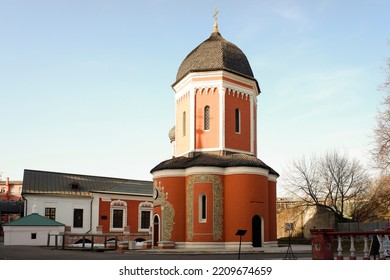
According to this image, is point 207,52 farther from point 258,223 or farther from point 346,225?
point 346,225

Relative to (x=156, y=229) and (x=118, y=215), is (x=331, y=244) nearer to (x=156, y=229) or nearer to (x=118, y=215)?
(x=156, y=229)

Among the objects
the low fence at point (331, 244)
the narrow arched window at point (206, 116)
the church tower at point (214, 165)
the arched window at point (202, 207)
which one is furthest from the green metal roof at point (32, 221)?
the low fence at point (331, 244)

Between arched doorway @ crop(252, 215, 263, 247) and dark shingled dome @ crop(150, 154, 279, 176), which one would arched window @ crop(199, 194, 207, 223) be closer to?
dark shingled dome @ crop(150, 154, 279, 176)

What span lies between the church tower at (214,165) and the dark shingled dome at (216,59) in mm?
54

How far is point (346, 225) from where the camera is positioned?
29922 mm

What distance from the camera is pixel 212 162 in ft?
75.4

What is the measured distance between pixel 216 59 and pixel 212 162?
19.4ft

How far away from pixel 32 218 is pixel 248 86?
16594 millimetres

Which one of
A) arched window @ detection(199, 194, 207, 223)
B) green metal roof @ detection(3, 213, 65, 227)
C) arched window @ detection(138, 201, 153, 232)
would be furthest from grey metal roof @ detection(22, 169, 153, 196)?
arched window @ detection(199, 194, 207, 223)

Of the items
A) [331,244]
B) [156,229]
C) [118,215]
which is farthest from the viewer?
[118,215]

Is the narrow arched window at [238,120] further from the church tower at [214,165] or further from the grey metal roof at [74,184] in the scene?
the grey metal roof at [74,184]

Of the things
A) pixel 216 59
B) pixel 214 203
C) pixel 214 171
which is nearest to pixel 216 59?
pixel 216 59

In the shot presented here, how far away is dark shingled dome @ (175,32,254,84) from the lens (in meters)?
24.9
